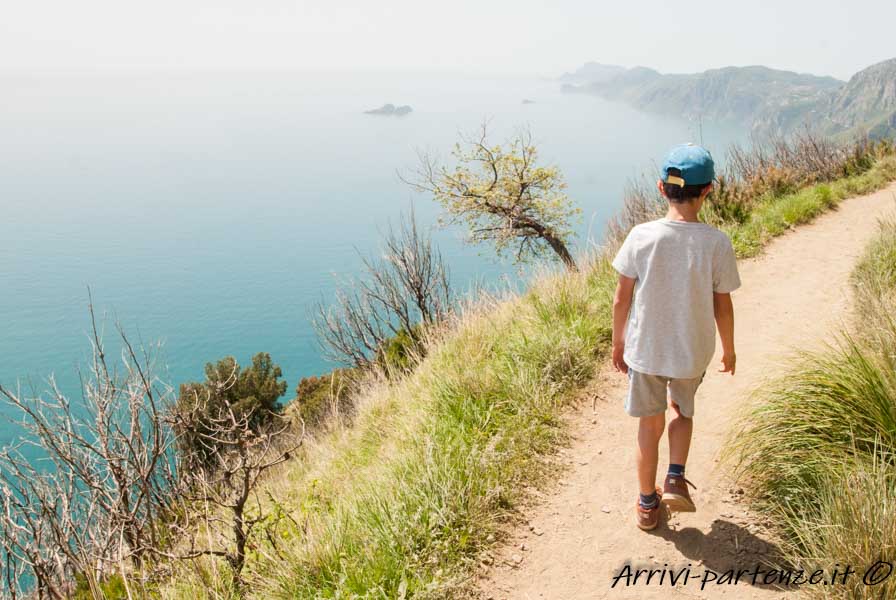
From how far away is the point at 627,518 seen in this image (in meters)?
3.05

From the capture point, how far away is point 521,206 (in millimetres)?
22172

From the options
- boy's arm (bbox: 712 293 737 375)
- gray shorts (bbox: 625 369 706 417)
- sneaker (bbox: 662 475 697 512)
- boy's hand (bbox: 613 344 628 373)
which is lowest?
sneaker (bbox: 662 475 697 512)

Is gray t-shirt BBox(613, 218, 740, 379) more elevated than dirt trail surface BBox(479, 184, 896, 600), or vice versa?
gray t-shirt BBox(613, 218, 740, 379)

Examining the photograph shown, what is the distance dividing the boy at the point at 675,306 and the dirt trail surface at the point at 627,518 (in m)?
0.27

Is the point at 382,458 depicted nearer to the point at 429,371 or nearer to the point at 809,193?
the point at 429,371

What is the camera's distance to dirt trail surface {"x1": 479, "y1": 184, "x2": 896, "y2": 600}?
8.68 feet

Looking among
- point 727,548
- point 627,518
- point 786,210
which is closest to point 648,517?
point 627,518

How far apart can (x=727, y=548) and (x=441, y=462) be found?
159cm

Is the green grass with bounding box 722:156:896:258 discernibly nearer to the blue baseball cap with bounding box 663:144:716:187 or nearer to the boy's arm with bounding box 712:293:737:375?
the boy's arm with bounding box 712:293:737:375

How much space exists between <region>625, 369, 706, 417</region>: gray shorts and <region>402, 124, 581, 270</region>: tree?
18.7 meters

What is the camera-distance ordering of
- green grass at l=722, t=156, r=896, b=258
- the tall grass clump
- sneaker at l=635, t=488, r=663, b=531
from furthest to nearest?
green grass at l=722, t=156, r=896, b=258, sneaker at l=635, t=488, r=663, b=531, the tall grass clump

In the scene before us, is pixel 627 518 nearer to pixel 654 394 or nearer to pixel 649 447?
pixel 649 447

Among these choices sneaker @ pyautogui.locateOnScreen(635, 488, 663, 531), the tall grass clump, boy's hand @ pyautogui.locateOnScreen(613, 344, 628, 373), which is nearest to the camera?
the tall grass clump

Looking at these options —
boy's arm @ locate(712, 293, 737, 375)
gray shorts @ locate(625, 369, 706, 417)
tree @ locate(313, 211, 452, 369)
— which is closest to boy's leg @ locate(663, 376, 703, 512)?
gray shorts @ locate(625, 369, 706, 417)
